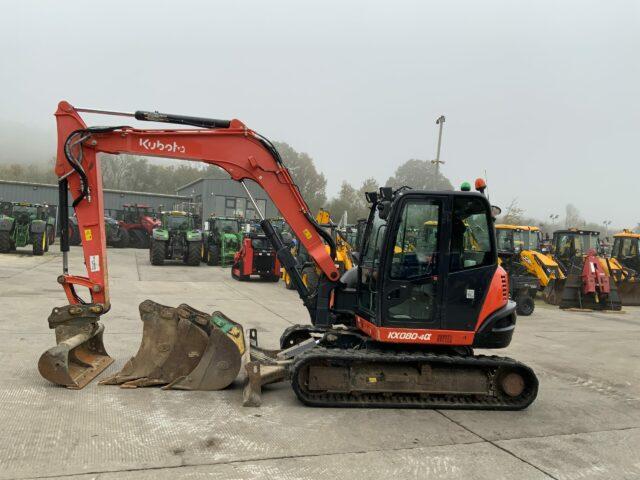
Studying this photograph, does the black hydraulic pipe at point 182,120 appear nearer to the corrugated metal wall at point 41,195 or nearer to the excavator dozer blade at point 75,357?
the excavator dozer blade at point 75,357

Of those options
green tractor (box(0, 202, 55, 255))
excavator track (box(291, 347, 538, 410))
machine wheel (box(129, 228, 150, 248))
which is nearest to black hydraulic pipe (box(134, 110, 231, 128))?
excavator track (box(291, 347, 538, 410))

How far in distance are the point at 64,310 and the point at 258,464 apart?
333cm

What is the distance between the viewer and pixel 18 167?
70.1m

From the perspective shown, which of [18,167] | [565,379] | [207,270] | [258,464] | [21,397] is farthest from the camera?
[18,167]

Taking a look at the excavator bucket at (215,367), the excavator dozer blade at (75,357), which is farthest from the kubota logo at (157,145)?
the excavator dozer blade at (75,357)

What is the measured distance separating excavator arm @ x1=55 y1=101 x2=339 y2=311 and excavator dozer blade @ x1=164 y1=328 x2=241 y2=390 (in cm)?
135

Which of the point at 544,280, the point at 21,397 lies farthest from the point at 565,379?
the point at 544,280

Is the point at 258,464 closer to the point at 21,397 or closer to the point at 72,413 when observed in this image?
the point at 72,413

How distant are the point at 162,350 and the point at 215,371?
70 centimetres

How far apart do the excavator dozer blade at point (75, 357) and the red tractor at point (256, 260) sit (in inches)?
456

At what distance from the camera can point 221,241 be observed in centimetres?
2450

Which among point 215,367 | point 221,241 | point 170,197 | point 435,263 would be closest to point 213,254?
point 221,241

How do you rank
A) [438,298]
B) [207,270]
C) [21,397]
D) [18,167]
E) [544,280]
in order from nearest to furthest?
[21,397] < [438,298] < [544,280] < [207,270] < [18,167]

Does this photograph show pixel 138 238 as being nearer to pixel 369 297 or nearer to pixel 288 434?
pixel 369 297
